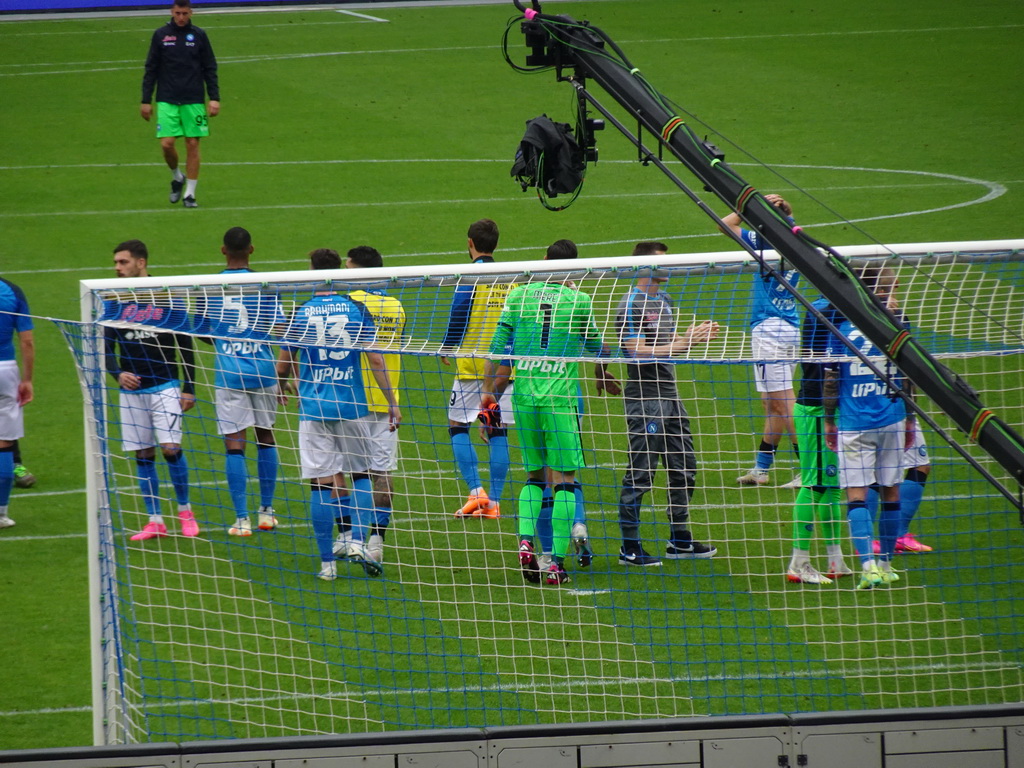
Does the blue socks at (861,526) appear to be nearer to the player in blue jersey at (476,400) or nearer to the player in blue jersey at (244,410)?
the player in blue jersey at (476,400)

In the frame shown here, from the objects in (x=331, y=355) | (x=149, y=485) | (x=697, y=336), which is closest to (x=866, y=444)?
(x=697, y=336)

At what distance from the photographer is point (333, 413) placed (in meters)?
8.26

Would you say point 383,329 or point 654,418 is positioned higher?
point 383,329

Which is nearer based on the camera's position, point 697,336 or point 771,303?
point 697,336

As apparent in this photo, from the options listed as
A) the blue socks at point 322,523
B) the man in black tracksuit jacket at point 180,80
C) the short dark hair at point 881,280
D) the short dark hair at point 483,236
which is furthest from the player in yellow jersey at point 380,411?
the man in black tracksuit jacket at point 180,80

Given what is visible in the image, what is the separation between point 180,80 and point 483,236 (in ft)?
29.8

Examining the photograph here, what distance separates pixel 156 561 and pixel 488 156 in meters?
12.5

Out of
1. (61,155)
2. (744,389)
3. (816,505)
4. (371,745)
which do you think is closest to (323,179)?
(61,155)

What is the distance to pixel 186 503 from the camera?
9016 millimetres

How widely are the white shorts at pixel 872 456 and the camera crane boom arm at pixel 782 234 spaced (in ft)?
10.2

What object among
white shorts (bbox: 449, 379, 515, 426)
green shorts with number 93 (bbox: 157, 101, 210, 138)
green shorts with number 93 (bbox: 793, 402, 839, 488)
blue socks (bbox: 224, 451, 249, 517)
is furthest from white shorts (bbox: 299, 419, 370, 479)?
green shorts with number 93 (bbox: 157, 101, 210, 138)

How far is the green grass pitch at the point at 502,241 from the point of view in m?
7.55

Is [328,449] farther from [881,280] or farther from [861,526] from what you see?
[881,280]

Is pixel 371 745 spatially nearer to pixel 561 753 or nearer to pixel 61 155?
pixel 561 753
